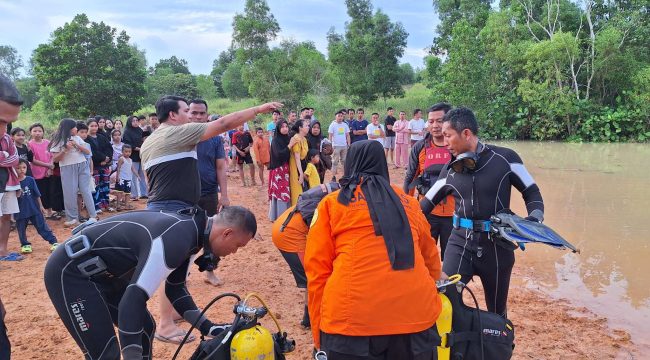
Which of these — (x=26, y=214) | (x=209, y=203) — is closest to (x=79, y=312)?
(x=209, y=203)

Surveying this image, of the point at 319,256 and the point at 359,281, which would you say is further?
the point at 319,256

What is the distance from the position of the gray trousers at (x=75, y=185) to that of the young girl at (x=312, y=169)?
12.1ft

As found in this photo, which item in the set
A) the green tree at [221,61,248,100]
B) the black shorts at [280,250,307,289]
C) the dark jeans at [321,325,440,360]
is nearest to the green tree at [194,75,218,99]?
the green tree at [221,61,248,100]

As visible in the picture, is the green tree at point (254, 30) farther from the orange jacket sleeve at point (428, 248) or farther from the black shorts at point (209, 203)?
the orange jacket sleeve at point (428, 248)

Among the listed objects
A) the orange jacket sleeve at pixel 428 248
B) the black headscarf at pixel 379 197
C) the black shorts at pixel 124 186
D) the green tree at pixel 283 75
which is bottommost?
the black shorts at pixel 124 186

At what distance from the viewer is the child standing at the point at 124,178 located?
9.25 metres

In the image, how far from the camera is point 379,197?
238cm

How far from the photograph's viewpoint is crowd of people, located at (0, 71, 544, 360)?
2.28 meters

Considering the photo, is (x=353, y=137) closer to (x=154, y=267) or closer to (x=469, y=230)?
(x=469, y=230)

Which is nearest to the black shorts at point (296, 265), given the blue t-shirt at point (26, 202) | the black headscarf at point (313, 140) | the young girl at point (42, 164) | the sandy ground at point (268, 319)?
the sandy ground at point (268, 319)

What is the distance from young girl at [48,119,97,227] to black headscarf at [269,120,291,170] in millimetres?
3066

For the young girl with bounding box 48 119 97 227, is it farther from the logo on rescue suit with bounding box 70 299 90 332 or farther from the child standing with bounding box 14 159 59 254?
the logo on rescue suit with bounding box 70 299 90 332

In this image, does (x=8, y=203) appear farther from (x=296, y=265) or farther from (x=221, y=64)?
(x=221, y=64)

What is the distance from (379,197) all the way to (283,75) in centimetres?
2240
